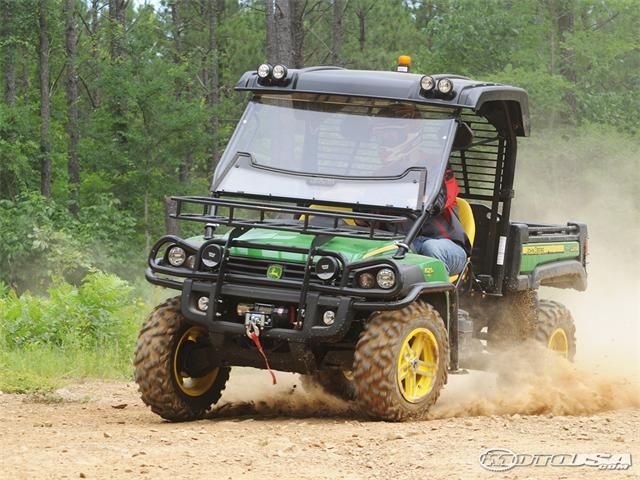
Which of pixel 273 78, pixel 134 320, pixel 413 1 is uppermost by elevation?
pixel 413 1

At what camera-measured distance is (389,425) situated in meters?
8.03

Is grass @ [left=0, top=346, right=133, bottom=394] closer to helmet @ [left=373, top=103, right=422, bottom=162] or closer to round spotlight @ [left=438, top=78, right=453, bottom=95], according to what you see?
helmet @ [left=373, top=103, right=422, bottom=162]

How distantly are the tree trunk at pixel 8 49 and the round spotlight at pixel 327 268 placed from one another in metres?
27.2

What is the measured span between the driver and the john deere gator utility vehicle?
26mm

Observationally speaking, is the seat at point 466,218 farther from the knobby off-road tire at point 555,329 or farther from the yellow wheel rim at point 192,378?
the yellow wheel rim at point 192,378

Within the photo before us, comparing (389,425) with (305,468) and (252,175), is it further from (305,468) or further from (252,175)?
(252,175)

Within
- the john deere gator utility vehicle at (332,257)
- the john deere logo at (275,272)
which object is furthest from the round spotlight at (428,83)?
the john deere logo at (275,272)

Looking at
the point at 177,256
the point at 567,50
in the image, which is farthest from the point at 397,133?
the point at 567,50

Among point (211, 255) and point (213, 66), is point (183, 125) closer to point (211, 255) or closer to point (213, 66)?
point (213, 66)

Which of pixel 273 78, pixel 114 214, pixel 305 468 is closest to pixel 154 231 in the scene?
pixel 114 214

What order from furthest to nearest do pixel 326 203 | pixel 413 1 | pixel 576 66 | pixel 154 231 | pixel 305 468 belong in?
pixel 413 1 < pixel 154 231 < pixel 576 66 < pixel 326 203 < pixel 305 468

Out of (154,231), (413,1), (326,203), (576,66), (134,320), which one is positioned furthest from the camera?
(413,1)

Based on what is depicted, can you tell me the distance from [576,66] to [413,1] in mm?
14731

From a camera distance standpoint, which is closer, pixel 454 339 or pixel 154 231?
pixel 454 339
